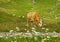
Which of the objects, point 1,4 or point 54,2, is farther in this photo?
point 54,2

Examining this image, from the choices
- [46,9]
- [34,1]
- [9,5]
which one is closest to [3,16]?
[9,5]

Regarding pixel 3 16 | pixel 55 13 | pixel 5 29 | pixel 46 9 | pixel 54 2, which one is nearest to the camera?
pixel 5 29

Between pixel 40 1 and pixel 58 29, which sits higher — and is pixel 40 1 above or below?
below

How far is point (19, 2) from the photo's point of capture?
102m

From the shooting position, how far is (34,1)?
108 m

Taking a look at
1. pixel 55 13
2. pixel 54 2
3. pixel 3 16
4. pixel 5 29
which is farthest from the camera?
pixel 54 2

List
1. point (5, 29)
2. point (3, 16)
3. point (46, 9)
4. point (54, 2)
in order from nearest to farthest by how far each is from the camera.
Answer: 1. point (5, 29)
2. point (3, 16)
3. point (46, 9)
4. point (54, 2)

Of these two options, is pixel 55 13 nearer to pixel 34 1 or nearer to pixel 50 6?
pixel 50 6

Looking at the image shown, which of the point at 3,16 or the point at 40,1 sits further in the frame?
the point at 40,1

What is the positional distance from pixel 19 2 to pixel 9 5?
30.1ft

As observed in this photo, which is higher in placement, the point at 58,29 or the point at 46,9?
the point at 58,29

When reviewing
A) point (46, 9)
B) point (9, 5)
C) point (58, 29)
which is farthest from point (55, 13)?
point (58, 29)

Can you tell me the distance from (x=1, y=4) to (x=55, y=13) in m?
18.2

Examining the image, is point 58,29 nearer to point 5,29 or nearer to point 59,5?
point 5,29
